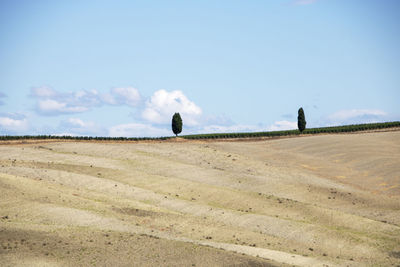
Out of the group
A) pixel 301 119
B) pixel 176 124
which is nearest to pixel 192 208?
pixel 176 124

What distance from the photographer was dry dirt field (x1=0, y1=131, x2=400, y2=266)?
27.3 meters

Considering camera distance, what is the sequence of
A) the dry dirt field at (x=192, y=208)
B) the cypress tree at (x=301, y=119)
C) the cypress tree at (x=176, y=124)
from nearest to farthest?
the dry dirt field at (x=192, y=208) < the cypress tree at (x=176, y=124) < the cypress tree at (x=301, y=119)

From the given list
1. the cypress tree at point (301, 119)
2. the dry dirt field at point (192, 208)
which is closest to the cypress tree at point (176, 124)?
the dry dirt field at point (192, 208)

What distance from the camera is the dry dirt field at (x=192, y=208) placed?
2727 cm

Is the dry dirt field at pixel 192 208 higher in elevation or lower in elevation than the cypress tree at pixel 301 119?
lower

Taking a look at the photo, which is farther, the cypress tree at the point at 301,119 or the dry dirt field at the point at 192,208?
the cypress tree at the point at 301,119

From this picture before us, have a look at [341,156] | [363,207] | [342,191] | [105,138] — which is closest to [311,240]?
[363,207]

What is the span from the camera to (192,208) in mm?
40156

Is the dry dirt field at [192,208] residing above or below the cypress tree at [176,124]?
below

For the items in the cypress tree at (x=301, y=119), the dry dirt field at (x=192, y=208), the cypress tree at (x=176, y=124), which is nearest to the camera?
the dry dirt field at (x=192, y=208)

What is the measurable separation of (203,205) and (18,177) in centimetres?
1698

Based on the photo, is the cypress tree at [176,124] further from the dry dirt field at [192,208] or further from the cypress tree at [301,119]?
the cypress tree at [301,119]

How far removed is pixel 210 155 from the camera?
223 ft

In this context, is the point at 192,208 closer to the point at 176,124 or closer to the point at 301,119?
the point at 176,124
